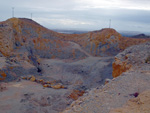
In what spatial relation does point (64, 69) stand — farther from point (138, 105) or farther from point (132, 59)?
point (138, 105)

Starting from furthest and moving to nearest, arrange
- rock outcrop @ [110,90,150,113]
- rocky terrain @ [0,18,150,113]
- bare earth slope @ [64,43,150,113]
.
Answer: rocky terrain @ [0,18,150,113] < bare earth slope @ [64,43,150,113] < rock outcrop @ [110,90,150,113]

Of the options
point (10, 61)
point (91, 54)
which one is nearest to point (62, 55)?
point (91, 54)

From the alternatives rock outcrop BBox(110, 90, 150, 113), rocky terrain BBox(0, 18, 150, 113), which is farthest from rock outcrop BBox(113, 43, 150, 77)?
rock outcrop BBox(110, 90, 150, 113)

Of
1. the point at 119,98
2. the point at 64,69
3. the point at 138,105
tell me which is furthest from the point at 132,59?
the point at 64,69

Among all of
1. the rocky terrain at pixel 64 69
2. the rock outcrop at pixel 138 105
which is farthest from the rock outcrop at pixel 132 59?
the rock outcrop at pixel 138 105

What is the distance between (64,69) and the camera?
728 inches

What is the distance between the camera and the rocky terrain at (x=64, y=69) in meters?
5.84

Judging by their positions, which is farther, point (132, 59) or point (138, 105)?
point (132, 59)

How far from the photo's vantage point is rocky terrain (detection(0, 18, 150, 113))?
584 centimetres

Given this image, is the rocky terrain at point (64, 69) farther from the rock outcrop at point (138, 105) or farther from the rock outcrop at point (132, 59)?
the rock outcrop at point (138, 105)

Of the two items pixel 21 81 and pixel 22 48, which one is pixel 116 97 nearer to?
pixel 21 81

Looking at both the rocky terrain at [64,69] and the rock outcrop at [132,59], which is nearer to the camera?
the rocky terrain at [64,69]

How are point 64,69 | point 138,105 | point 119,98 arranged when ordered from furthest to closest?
point 64,69 < point 119,98 < point 138,105

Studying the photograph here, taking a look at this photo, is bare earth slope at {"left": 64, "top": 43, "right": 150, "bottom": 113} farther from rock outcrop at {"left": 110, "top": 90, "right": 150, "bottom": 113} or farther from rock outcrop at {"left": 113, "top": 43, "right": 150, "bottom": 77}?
rock outcrop at {"left": 113, "top": 43, "right": 150, "bottom": 77}
